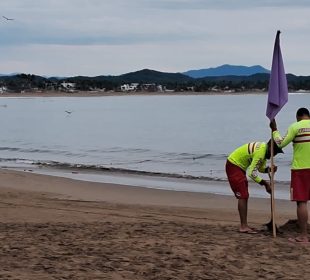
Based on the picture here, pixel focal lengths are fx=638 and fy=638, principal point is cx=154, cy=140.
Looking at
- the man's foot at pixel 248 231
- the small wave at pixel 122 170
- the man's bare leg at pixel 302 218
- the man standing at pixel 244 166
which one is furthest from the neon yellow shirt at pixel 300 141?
the small wave at pixel 122 170

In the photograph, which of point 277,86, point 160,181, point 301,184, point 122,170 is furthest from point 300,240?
point 122,170

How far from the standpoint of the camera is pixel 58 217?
9.84 meters

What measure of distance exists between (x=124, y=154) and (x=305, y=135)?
22.4m

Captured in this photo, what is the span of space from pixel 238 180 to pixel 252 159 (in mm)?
329

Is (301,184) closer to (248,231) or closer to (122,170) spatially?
(248,231)

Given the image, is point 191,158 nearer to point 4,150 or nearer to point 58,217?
point 4,150

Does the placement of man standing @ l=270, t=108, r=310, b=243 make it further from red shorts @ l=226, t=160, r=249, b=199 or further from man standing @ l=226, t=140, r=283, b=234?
red shorts @ l=226, t=160, r=249, b=199

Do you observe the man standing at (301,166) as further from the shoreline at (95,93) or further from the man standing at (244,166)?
the shoreline at (95,93)

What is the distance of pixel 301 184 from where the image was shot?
7660 mm

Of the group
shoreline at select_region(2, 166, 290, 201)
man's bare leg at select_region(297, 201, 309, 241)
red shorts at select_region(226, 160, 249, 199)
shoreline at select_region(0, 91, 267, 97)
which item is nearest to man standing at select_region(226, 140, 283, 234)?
red shorts at select_region(226, 160, 249, 199)

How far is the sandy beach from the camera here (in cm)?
616

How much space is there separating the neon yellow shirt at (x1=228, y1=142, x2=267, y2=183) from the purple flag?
17.5 inches

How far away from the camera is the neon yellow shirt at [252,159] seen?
26.1 feet

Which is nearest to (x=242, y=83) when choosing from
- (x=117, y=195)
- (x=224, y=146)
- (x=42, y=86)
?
(x=42, y=86)
